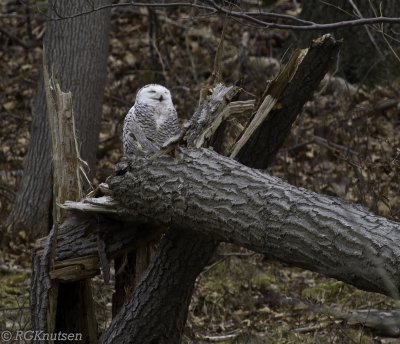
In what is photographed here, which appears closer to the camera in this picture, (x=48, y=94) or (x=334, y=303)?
(x=48, y=94)

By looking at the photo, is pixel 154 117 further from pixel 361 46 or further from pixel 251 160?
pixel 361 46

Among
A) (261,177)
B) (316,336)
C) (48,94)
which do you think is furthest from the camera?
(316,336)

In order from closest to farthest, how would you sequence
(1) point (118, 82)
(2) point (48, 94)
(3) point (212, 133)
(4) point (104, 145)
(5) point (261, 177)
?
(5) point (261, 177), (3) point (212, 133), (2) point (48, 94), (4) point (104, 145), (1) point (118, 82)

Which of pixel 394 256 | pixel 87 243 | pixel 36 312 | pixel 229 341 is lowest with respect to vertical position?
pixel 229 341

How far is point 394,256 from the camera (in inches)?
133

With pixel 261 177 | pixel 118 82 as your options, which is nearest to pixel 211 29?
pixel 118 82

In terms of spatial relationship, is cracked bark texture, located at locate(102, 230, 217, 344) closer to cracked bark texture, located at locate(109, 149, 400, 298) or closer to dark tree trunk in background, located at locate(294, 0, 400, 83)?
cracked bark texture, located at locate(109, 149, 400, 298)

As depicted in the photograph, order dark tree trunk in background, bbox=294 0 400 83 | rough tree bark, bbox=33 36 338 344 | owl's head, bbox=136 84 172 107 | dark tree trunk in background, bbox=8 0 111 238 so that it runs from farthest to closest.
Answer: dark tree trunk in background, bbox=294 0 400 83 → dark tree trunk in background, bbox=8 0 111 238 → owl's head, bbox=136 84 172 107 → rough tree bark, bbox=33 36 338 344

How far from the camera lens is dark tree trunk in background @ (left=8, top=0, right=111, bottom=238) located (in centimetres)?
788

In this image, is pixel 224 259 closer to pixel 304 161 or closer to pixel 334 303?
pixel 334 303

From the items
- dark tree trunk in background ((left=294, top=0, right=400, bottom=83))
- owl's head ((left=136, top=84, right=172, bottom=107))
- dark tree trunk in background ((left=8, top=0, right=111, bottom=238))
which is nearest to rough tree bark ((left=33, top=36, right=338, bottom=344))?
owl's head ((left=136, top=84, right=172, bottom=107))

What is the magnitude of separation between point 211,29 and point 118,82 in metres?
1.75

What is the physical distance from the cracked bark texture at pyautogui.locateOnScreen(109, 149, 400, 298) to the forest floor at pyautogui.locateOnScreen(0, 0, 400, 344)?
0.95ft

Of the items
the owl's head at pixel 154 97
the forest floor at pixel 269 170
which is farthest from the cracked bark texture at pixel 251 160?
the owl's head at pixel 154 97
